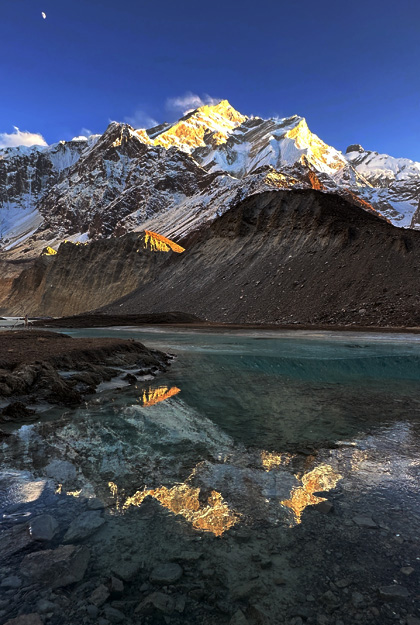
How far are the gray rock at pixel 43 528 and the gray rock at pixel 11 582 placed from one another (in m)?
0.58

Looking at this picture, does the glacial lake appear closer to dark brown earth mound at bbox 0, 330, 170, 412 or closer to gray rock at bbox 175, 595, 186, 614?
gray rock at bbox 175, 595, 186, 614

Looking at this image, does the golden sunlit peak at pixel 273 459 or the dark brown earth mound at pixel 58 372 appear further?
the dark brown earth mound at pixel 58 372

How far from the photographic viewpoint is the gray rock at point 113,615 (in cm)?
293

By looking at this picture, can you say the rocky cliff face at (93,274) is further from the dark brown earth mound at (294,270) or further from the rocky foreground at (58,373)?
the rocky foreground at (58,373)

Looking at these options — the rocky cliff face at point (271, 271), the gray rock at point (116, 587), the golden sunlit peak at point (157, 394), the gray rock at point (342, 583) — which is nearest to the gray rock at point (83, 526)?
the gray rock at point (116, 587)

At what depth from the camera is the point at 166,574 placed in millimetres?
3467

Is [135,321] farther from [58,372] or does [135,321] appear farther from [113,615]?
[113,615]

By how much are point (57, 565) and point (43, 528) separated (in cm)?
76

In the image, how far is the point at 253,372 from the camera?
631 inches

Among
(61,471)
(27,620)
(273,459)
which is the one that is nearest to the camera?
(27,620)

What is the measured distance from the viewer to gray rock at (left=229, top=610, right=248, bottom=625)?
9.51 feet

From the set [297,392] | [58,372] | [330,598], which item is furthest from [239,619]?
[58,372]

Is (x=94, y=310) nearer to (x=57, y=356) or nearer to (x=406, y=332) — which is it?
(x=406, y=332)

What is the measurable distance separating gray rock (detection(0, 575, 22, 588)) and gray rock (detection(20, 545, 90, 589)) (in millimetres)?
85
